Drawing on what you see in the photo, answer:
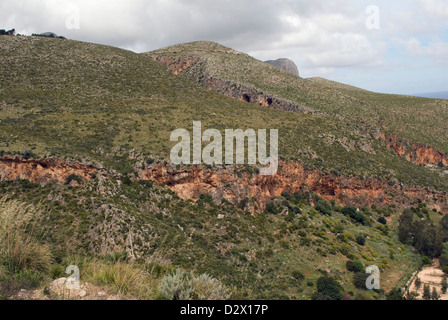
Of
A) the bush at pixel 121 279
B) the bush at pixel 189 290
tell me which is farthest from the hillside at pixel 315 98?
the bush at pixel 121 279

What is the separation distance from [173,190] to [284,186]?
13.2 meters

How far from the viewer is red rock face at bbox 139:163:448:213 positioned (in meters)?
27.8

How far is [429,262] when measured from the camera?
27391mm

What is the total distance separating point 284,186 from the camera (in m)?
34.0

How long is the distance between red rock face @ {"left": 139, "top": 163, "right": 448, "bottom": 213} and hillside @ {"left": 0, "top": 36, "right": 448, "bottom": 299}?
0.14 m

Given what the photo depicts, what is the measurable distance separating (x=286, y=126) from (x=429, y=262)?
23.4 meters

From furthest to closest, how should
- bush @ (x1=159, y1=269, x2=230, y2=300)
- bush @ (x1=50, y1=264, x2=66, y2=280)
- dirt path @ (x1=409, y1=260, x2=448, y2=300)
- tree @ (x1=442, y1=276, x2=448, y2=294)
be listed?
dirt path @ (x1=409, y1=260, x2=448, y2=300) < tree @ (x1=442, y1=276, x2=448, y2=294) < bush @ (x1=50, y1=264, x2=66, y2=280) < bush @ (x1=159, y1=269, x2=230, y2=300)

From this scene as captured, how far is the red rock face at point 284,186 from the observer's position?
91.3 ft

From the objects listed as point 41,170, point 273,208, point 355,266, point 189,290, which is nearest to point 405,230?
point 355,266

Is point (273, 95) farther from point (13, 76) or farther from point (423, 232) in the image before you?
point (13, 76)

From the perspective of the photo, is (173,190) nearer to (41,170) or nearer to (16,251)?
(41,170)

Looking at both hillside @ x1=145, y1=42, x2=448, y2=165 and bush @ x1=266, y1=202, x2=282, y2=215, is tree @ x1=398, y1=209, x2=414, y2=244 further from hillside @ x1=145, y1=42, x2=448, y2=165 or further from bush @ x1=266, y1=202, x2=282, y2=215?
hillside @ x1=145, y1=42, x2=448, y2=165

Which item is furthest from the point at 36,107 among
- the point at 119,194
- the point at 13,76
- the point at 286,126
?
the point at 286,126

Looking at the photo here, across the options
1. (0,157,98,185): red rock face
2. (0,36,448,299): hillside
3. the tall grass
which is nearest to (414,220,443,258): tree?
(0,36,448,299): hillside
